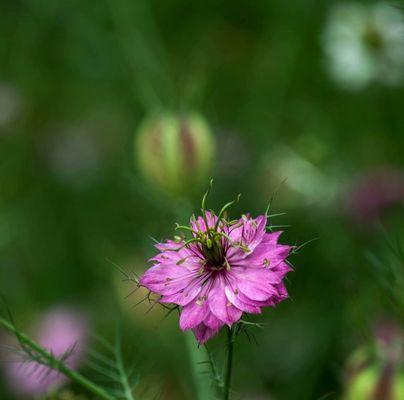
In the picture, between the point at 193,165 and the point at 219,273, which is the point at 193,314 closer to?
the point at 219,273

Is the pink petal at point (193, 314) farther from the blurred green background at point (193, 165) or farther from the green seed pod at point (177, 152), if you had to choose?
the green seed pod at point (177, 152)

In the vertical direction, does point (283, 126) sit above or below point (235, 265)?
above

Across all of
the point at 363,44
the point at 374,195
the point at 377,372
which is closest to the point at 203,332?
the point at 377,372

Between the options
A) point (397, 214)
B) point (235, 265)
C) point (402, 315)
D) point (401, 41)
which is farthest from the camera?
point (401, 41)

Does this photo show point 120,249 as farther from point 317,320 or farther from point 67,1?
point 67,1

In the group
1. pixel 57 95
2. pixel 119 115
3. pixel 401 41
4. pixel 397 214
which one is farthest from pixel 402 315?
pixel 57 95

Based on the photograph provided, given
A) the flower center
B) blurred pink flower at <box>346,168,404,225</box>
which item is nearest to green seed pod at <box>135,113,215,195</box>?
blurred pink flower at <box>346,168,404,225</box>

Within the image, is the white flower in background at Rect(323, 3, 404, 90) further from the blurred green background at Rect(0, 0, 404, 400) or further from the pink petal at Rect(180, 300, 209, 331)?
the pink petal at Rect(180, 300, 209, 331)

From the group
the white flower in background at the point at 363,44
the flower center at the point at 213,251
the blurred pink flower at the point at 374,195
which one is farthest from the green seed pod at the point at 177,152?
the flower center at the point at 213,251
